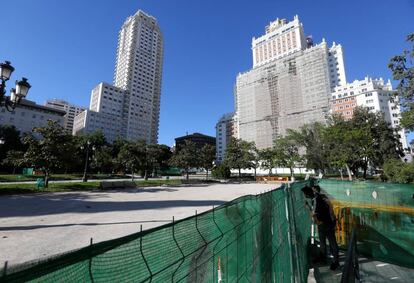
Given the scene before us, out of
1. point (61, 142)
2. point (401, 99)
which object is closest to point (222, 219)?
point (401, 99)

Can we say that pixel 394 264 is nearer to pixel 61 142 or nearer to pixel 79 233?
pixel 79 233

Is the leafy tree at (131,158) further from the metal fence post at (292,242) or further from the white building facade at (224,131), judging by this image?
the white building facade at (224,131)

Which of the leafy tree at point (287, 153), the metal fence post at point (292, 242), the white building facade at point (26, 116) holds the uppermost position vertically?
the white building facade at point (26, 116)

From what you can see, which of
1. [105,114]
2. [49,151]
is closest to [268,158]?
[49,151]

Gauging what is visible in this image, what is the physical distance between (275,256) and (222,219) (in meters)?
1.70

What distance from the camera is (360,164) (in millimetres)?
42938

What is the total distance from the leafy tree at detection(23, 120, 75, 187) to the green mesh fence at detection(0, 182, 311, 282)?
21.7 m

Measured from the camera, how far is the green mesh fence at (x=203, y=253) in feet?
3.96

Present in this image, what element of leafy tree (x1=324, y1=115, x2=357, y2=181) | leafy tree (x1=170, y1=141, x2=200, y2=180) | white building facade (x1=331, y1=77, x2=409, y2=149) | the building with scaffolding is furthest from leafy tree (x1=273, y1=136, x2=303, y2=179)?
white building facade (x1=331, y1=77, x2=409, y2=149)

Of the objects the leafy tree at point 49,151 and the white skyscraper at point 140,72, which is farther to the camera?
the white skyscraper at point 140,72

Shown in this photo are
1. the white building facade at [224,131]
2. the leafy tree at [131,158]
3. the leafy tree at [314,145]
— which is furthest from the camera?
the white building facade at [224,131]

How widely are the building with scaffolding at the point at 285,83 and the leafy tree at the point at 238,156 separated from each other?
3759cm

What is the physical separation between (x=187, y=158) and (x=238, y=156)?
56.4 ft

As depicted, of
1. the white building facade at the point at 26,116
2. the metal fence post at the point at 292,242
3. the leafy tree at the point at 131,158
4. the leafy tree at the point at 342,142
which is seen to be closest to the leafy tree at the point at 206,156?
the leafy tree at the point at 131,158
